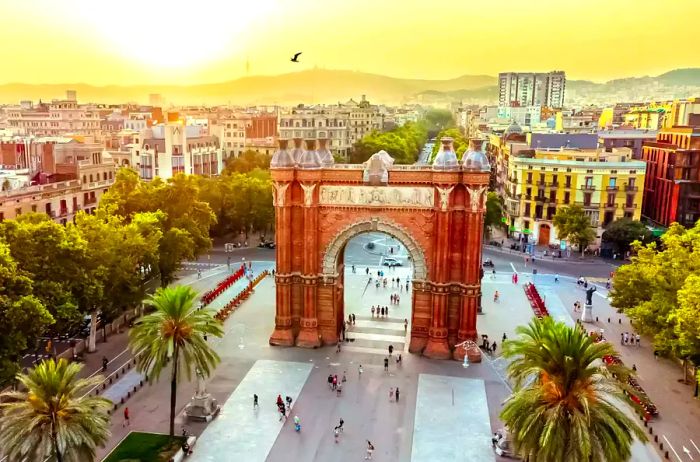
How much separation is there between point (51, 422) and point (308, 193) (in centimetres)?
2510

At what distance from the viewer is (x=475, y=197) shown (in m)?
43.1

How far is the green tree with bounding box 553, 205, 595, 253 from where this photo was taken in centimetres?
7438

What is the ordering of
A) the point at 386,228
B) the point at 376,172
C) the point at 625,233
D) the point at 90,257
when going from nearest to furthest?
the point at 90,257, the point at 376,172, the point at 386,228, the point at 625,233

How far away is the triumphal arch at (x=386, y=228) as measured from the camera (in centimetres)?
4359

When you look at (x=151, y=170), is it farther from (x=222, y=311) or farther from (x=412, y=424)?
(x=412, y=424)

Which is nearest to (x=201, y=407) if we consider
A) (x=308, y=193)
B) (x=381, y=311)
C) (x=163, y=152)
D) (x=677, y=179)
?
(x=308, y=193)

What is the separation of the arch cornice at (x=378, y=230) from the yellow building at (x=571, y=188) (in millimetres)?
41695

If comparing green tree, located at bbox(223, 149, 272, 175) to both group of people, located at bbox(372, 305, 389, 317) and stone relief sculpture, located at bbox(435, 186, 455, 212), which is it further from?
stone relief sculpture, located at bbox(435, 186, 455, 212)

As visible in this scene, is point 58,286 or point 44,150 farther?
point 44,150

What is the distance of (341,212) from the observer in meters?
45.3

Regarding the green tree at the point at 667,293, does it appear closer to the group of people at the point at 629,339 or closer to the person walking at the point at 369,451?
the group of people at the point at 629,339

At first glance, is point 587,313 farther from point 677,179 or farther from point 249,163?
point 249,163

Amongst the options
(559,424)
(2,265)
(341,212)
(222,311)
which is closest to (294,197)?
(341,212)

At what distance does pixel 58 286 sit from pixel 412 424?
22.9m
